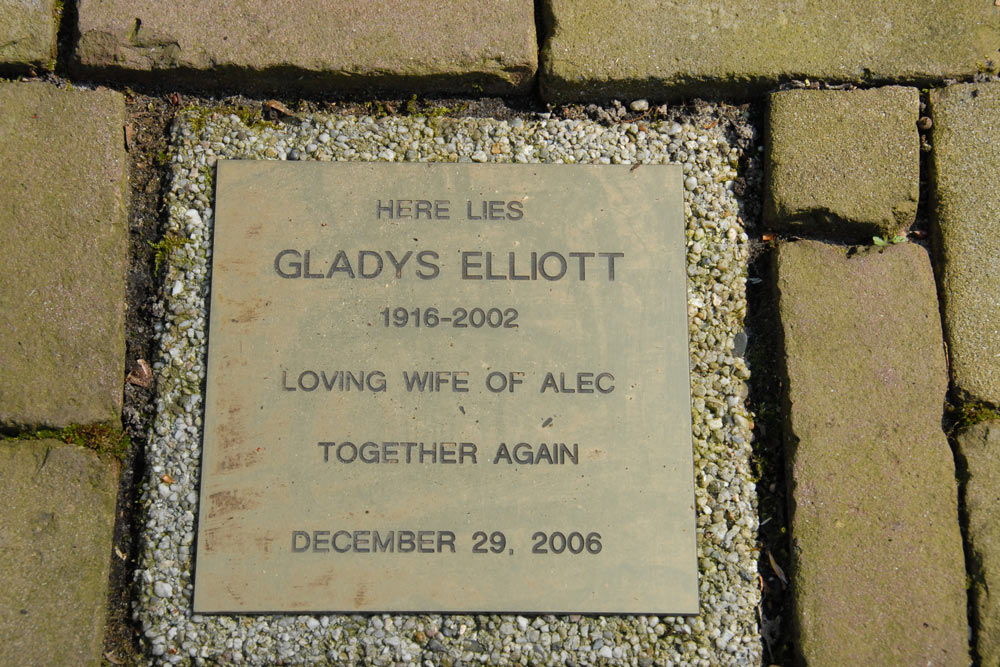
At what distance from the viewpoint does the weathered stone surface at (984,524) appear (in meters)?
1.98

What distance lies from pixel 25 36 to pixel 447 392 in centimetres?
176

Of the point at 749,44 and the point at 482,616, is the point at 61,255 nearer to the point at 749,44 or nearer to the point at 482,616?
the point at 482,616

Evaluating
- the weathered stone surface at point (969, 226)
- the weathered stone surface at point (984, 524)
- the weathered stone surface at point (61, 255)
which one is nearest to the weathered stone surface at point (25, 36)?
the weathered stone surface at point (61, 255)

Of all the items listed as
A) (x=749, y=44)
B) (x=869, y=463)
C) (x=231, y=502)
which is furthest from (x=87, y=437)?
(x=749, y=44)

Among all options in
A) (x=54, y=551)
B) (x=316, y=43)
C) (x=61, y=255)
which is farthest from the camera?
(x=316, y=43)

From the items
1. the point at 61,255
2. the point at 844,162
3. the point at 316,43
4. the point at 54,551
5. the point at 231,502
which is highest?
the point at 316,43

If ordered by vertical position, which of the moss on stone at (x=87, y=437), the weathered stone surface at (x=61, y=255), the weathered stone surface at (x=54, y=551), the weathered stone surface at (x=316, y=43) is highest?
the weathered stone surface at (x=316, y=43)

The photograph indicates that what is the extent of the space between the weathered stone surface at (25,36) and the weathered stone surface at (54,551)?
3.94 feet

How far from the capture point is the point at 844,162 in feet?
7.41

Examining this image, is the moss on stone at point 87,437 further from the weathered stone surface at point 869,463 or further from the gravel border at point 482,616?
the weathered stone surface at point 869,463

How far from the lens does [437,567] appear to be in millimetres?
2008

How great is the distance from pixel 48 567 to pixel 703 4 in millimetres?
2564

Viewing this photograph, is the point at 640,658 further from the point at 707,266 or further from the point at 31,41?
the point at 31,41

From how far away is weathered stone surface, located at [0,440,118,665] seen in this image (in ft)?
6.44
